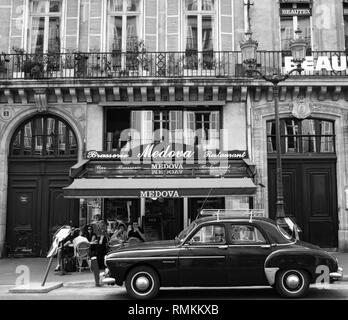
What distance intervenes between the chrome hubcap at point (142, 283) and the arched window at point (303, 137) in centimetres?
869

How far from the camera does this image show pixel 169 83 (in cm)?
1489

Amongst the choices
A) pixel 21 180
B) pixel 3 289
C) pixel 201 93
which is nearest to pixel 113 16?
pixel 201 93

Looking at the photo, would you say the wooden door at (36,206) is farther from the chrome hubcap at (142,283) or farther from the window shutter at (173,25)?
the chrome hubcap at (142,283)

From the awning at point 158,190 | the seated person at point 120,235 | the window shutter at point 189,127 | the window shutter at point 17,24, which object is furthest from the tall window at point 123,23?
the seated person at point 120,235

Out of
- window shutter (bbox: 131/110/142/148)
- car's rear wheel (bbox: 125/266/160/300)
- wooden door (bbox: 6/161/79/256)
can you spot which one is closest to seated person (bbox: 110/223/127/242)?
wooden door (bbox: 6/161/79/256)

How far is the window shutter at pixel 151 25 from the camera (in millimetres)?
15742

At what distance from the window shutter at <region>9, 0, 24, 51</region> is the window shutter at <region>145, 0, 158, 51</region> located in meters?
4.39

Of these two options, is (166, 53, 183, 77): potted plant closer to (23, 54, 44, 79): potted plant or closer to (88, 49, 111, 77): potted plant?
(88, 49, 111, 77): potted plant

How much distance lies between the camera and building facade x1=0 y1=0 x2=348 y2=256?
1499 centimetres

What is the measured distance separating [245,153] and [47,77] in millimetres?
7066

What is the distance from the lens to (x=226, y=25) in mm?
15781

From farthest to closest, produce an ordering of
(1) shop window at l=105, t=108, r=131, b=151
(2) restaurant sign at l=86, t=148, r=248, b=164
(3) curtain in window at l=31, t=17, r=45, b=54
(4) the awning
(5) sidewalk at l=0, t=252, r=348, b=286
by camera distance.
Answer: (3) curtain in window at l=31, t=17, r=45, b=54, (1) shop window at l=105, t=108, r=131, b=151, (2) restaurant sign at l=86, t=148, r=248, b=164, (4) the awning, (5) sidewalk at l=0, t=252, r=348, b=286

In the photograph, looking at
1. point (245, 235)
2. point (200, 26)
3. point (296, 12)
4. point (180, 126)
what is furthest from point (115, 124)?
point (245, 235)

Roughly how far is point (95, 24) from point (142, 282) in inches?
414
